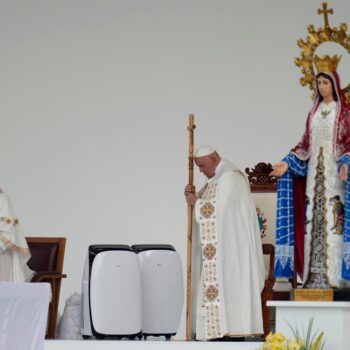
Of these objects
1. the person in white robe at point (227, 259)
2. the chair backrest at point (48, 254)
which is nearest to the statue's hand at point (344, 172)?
the person in white robe at point (227, 259)

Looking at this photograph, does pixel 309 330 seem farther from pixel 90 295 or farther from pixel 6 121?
pixel 6 121

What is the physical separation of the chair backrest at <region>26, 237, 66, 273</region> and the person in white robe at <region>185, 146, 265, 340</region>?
4.41 feet

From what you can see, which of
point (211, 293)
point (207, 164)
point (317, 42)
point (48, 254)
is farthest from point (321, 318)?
point (48, 254)

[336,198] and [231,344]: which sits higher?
[336,198]

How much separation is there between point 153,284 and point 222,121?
2.43 metres

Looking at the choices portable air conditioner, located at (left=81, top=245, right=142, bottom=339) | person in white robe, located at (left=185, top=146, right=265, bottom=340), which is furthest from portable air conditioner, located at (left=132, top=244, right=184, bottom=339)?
person in white robe, located at (left=185, top=146, right=265, bottom=340)

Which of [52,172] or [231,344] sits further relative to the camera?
[52,172]

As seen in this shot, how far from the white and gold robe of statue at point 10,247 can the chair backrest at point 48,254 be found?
31 centimetres

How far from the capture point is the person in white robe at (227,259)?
8945mm

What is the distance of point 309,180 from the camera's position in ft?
26.6

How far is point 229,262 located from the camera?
29.7 feet

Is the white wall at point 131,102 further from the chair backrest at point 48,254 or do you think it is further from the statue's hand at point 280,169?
the statue's hand at point 280,169

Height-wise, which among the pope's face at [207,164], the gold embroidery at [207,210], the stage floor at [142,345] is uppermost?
the pope's face at [207,164]

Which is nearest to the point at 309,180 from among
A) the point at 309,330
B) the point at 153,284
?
the point at 309,330
